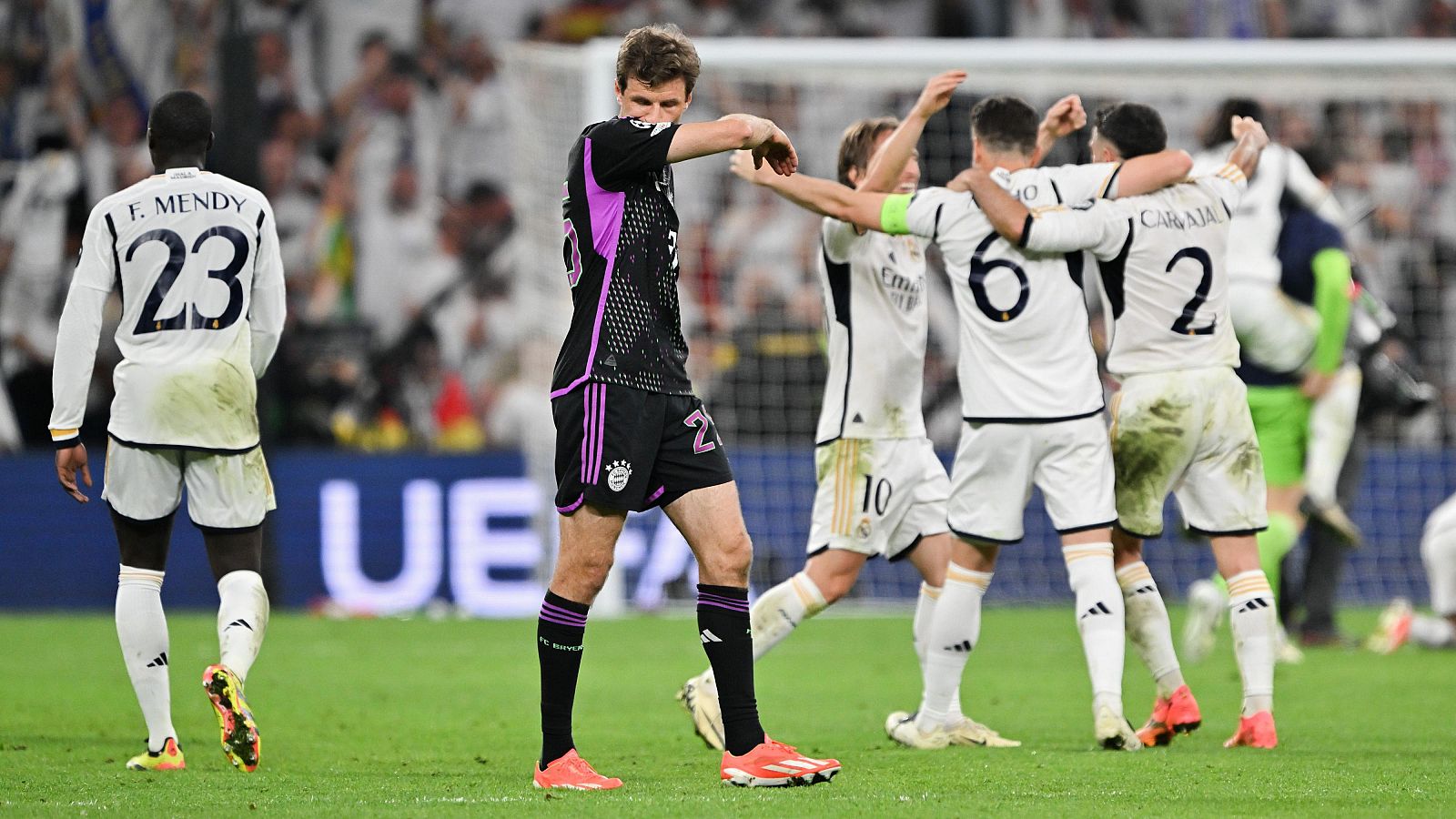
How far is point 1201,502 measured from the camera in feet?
21.4

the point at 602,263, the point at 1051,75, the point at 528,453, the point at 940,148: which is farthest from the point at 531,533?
the point at 602,263

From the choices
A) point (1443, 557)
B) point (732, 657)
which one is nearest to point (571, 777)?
point (732, 657)

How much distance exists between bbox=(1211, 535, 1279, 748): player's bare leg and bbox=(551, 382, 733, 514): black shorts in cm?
217

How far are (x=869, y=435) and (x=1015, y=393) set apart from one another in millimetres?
700

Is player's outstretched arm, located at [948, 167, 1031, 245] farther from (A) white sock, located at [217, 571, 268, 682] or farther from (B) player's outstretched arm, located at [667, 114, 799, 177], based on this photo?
(A) white sock, located at [217, 571, 268, 682]

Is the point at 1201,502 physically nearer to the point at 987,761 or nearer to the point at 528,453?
the point at 987,761

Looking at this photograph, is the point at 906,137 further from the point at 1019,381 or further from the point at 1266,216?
the point at 1266,216

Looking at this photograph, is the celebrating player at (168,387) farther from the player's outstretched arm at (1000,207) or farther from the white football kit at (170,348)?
the player's outstretched arm at (1000,207)

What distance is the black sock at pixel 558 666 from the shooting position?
17.0 ft

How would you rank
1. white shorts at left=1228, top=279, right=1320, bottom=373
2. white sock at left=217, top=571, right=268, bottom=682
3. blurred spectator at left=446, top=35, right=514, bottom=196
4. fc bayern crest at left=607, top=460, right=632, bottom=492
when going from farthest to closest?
blurred spectator at left=446, top=35, right=514, bottom=196 → white shorts at left=1228, top=279, right=1320, bottom=373 → white sock at left=217, top=571, right=268, bottom=682 → fc bayern crest at left=607, top=460, right=632, bottom=492

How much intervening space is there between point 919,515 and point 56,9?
12.4 meters

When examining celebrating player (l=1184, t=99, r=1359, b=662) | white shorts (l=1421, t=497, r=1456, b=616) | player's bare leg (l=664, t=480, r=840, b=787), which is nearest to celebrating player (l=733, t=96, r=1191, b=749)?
player's bare leg (l=664, t=480, r=840, b=787)

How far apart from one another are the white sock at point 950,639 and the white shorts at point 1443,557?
16.0ft

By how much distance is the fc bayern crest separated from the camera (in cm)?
510
